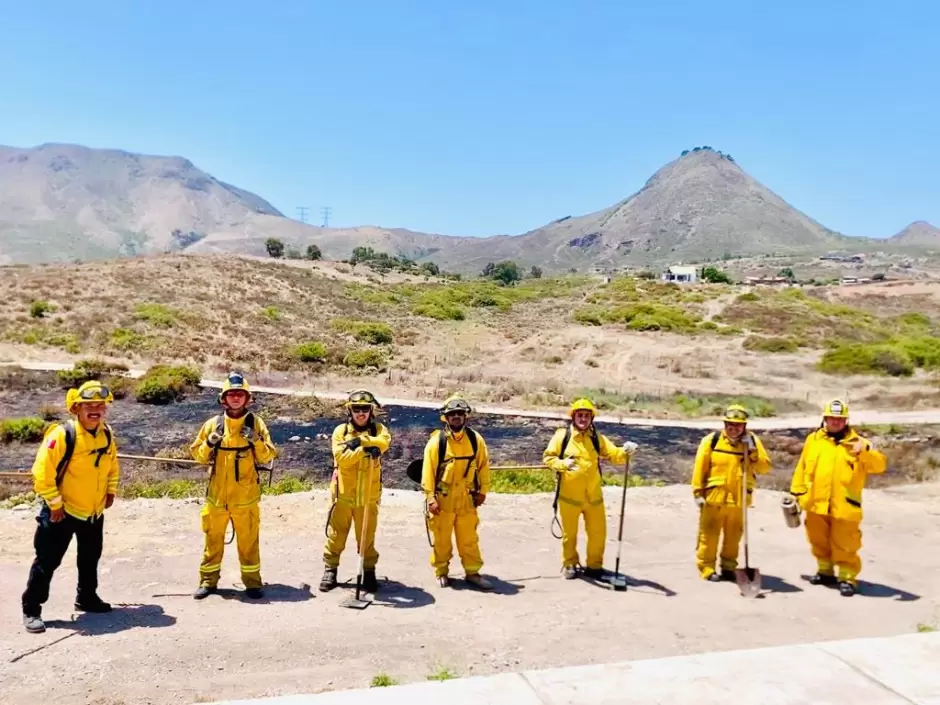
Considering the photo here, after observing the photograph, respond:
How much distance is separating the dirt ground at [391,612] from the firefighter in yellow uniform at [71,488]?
42 cm

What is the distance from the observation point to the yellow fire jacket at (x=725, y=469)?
781 centimetres

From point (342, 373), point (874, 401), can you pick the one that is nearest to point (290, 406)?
point (342, 373)

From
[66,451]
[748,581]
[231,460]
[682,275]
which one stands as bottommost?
[748,581]

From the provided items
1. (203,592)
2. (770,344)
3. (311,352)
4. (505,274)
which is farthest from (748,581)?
(505,274)

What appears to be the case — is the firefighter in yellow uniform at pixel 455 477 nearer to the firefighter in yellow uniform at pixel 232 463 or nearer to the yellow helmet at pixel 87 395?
the firefighter in yellow uniform at pixel 232 463

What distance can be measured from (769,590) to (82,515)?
Result: 21.9ft

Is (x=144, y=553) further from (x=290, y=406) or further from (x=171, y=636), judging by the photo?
(x=290, y=406)

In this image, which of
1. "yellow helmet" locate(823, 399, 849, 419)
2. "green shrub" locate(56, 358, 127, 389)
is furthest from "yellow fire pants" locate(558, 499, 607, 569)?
"green shrub" locate(56, 358, 127, 389)

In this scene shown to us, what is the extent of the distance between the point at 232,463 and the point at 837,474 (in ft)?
19.4

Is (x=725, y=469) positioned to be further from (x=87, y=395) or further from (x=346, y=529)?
(x=87, y=395)

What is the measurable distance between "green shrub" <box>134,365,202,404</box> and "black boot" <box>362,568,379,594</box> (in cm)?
1810

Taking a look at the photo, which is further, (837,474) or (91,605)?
(837,474)

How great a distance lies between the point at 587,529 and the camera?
7.96 m

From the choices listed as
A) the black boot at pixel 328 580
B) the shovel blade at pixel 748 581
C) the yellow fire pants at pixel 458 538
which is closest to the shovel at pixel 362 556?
the black boot at pixel 328 580
